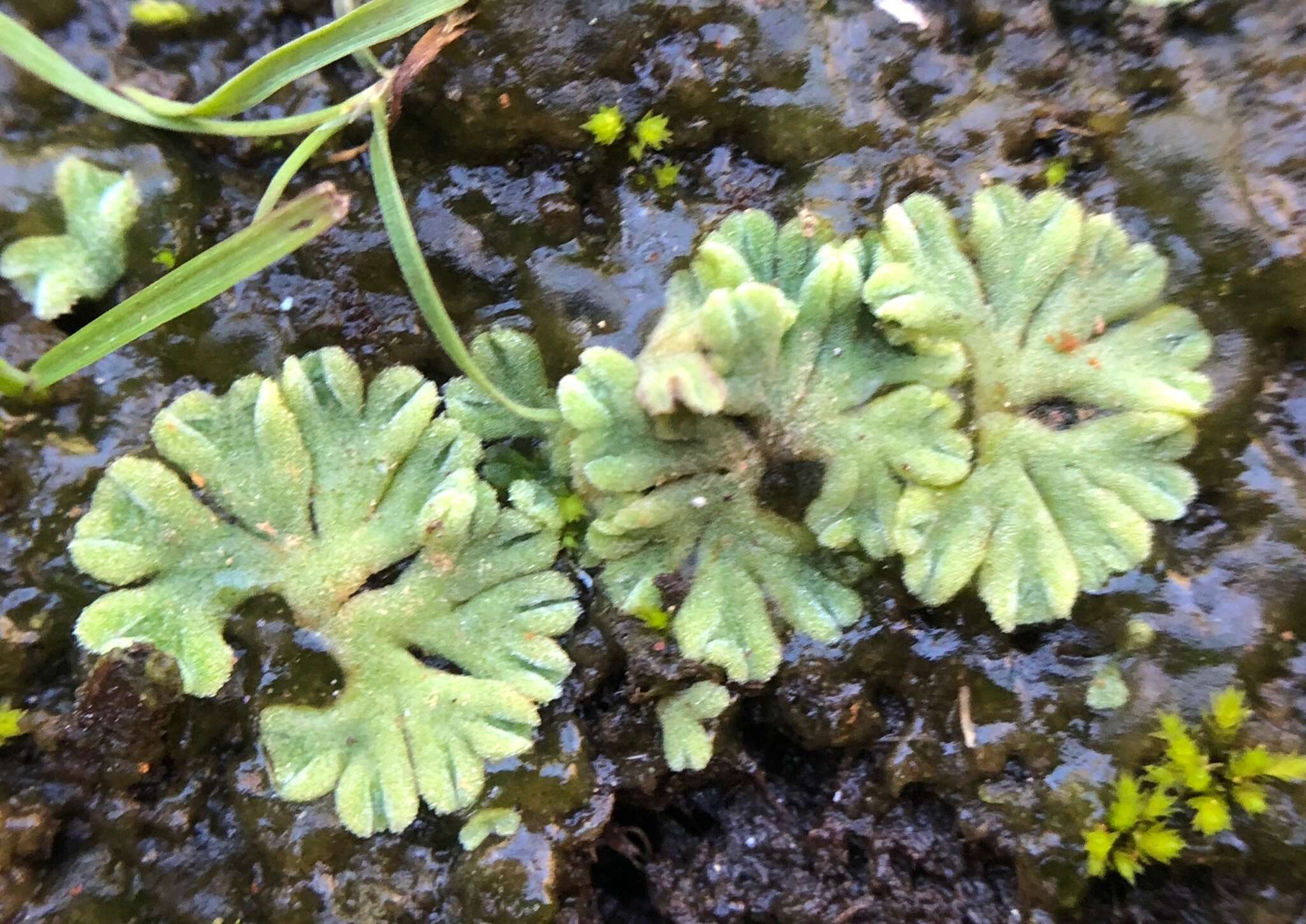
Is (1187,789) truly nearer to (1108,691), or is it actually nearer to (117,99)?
(1108,691)

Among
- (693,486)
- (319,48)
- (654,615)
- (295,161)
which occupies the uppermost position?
(319,48)

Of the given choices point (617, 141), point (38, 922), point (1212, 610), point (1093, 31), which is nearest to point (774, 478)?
point (617, 141)

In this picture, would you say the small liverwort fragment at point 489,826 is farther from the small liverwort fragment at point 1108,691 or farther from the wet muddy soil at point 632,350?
the small liverwort fragment at point 1108,691

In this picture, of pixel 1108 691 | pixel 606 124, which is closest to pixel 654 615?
pixel 1108 691

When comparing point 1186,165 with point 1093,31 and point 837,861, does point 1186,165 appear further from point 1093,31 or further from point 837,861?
→ point 837,861

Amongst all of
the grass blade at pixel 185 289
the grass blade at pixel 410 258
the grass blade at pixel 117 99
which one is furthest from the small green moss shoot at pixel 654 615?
the grass blade at pixel 117 99

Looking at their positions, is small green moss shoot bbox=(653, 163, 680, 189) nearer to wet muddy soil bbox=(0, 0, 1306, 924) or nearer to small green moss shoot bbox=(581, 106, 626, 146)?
wet muddy soil bbox=(0, 0, 1306, 924)

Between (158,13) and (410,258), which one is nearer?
(410,258)
